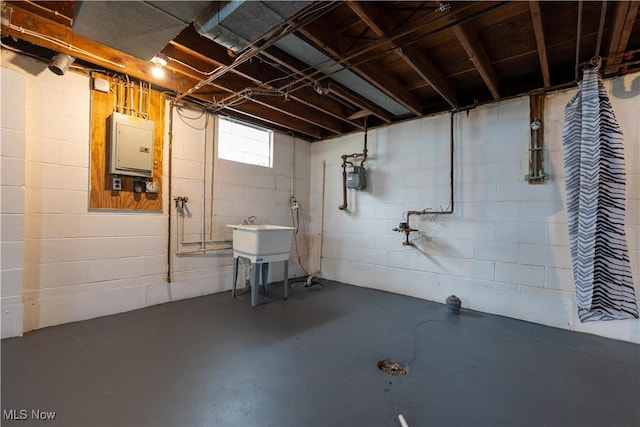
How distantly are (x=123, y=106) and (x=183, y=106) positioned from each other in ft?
2.16

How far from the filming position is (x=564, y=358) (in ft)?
7.00

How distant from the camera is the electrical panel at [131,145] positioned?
9.03 ft

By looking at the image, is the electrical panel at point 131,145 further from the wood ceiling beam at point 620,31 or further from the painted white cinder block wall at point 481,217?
the wood ceiling beam at point 620,31

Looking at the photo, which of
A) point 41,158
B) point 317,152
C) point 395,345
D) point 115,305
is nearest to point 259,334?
point 395,345

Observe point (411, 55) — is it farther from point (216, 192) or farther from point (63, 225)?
point (63, 225)

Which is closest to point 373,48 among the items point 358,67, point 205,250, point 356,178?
point 358,67

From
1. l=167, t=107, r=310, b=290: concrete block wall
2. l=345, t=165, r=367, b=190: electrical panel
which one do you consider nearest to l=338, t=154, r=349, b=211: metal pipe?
l=345, t=165, r=367, b=190: electrical panel

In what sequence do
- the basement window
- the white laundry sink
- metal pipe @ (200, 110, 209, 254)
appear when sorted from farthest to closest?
1. the basement window
2. metal pipe @ (200, 110, 209, 254)
3. the white laundry sink

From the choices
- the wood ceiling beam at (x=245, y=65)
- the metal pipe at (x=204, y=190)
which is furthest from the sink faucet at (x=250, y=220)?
the wood ceiling beam at (x=245, y=65)

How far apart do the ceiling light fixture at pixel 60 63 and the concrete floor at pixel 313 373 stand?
2.24 m

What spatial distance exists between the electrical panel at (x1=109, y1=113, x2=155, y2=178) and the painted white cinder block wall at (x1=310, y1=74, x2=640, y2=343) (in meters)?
2.71

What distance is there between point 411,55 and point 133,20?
2134mm

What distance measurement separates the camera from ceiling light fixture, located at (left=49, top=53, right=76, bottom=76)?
2.33 m

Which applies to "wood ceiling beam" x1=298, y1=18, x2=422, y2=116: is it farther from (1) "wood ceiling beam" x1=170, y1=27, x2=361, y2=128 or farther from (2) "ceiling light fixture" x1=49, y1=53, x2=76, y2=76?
(2) "ceiling light fixture" x1=49, y1=53, x2=76, y2=76
